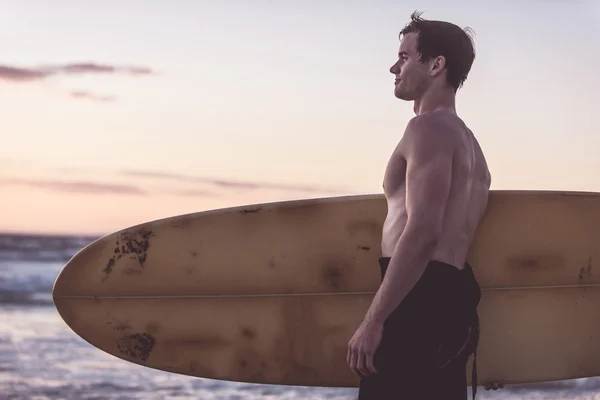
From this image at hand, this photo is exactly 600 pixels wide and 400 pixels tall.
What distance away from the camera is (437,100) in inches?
88.9

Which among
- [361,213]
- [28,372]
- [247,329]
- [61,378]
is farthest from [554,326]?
[28,372]

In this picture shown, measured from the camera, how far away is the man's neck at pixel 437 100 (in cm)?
226

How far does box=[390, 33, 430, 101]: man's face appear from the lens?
2279 mm

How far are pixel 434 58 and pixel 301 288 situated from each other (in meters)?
1.25

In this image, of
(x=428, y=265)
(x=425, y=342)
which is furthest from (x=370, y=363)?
(x=428, y=265)

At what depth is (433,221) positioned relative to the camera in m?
1.94

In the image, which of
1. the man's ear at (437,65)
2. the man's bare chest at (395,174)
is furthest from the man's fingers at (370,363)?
the man's ear at (437,65)

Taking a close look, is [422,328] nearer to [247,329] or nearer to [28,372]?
[247,329]

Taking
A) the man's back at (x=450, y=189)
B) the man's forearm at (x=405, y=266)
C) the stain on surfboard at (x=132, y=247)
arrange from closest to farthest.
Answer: the man's forearm at (x=405, y=266)
the man's back at (x=450, y=189)
the stain on surfboard at (x=132, y=247)

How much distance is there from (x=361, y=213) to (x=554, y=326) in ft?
3.02

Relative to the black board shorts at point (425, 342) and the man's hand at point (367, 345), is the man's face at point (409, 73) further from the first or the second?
the man's hand at point (367, 345)

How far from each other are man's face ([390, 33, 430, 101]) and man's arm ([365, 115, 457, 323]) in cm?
32

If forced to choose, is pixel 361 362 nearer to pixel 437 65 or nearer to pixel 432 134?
pixel 432 134

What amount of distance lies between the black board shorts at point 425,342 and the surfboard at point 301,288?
1.07 meters
